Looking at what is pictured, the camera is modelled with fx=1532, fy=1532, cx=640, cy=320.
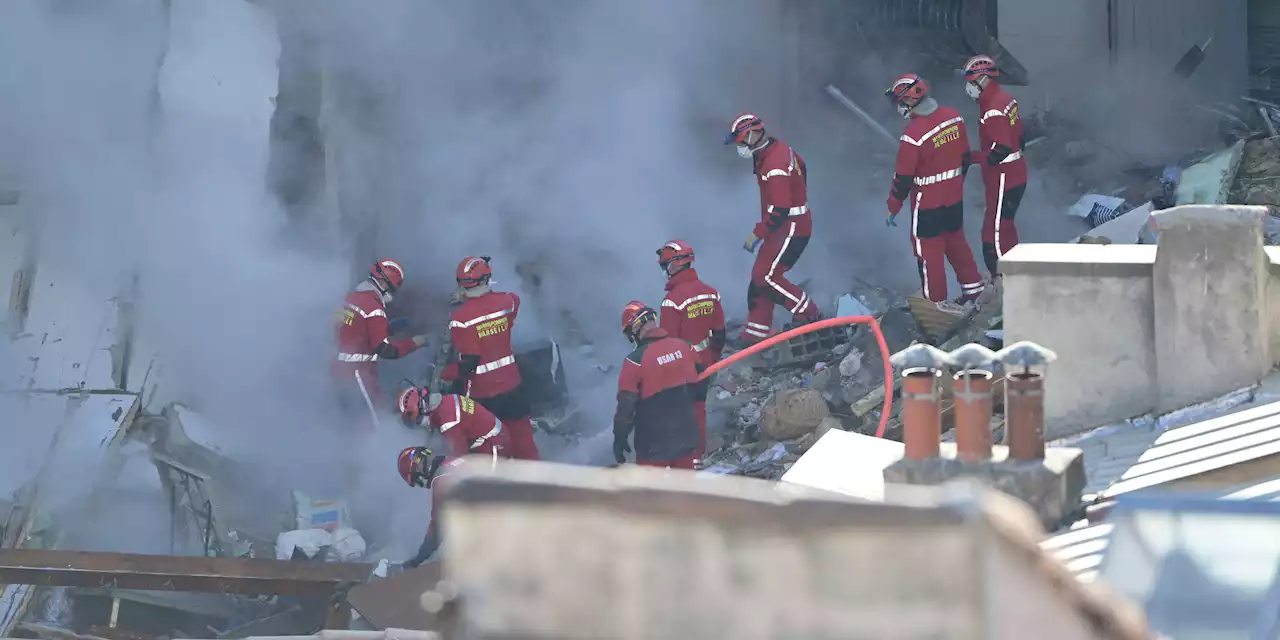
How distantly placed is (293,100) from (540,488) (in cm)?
1068

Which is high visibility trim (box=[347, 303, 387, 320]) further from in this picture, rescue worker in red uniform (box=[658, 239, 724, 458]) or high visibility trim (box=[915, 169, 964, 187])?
high visibility trim (box=[915, 169, 964, 187])

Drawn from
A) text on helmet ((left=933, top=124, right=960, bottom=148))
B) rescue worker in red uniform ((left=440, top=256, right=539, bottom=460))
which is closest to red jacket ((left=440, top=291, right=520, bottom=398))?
rescue worker in red uniform ((left=440, top=256, right=539, bottom=460))

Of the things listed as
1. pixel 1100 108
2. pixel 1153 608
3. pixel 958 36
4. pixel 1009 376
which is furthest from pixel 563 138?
pixel 1153 608

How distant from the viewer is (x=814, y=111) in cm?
1482

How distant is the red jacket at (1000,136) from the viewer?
35.0 feet

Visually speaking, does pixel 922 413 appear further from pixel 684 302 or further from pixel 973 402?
pixel 684 302

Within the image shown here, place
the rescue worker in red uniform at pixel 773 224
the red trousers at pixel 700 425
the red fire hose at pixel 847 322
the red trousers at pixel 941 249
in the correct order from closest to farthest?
the red fire hose at pixel 847 322, the red trousers at pixel 700 425, the red trousers at pixel 941 249, the rescue worker in red uniform at pixel 773 224

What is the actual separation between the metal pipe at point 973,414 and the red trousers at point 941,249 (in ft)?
21.2

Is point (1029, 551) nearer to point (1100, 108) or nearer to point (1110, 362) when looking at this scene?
point (1110, 362)

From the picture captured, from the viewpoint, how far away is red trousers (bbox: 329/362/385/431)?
403 inches

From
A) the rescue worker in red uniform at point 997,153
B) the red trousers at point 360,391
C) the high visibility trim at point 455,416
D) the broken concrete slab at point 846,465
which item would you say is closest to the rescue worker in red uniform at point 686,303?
the high visibility trim at point 455,416

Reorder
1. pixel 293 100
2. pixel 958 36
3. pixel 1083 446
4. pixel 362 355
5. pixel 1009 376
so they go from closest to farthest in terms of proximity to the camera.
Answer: pixel 1009 376 < pixel 1083 446 < pixel 362 355 < pixel 293 100 < pixel 958 36

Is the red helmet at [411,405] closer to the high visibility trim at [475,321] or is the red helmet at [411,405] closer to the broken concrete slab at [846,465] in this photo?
the high visibility trim at [475,321]

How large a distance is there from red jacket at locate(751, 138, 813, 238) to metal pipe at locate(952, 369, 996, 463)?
6535 mm
